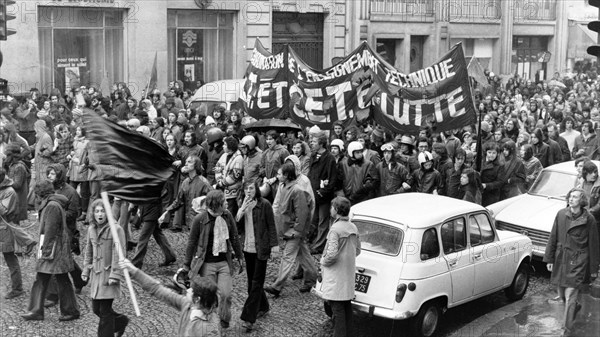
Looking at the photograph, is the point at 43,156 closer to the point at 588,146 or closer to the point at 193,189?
the point at 193,189

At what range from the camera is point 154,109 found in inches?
811

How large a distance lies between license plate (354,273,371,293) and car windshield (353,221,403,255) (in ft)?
1.10

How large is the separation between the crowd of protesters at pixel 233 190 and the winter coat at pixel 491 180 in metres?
0.02

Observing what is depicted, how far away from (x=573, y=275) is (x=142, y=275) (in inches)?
198

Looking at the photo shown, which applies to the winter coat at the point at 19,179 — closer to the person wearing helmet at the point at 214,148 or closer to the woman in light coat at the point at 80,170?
the woman in light coat at the point at 80,170

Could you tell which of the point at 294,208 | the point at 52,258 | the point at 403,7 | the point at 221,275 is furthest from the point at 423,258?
the point at 403,7

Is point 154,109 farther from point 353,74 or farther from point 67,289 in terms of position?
point 67,289

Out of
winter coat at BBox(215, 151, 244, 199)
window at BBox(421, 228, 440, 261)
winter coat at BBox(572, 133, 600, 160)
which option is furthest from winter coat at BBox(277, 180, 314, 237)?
winter coat at BBox(572, 133, 600, 160)

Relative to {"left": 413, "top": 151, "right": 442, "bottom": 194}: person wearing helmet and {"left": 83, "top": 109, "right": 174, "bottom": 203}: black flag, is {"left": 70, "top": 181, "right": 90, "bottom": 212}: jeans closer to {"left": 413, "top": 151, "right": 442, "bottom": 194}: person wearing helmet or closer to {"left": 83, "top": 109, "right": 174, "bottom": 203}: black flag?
{"left": 413, "top": 151, "right": 442, "bottom": 194}: person wearing helmet

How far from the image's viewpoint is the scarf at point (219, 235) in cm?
955

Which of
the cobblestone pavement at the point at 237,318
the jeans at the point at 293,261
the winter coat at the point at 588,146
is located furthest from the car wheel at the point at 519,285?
the winter coat at the point at 588,146

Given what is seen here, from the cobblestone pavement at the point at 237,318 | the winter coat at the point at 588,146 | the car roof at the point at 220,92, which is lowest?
the cobblestone pavement at the point at 237,318

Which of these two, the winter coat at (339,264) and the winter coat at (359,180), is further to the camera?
the winter coat at (359,180)

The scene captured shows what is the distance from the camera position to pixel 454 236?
10484 millimetres
